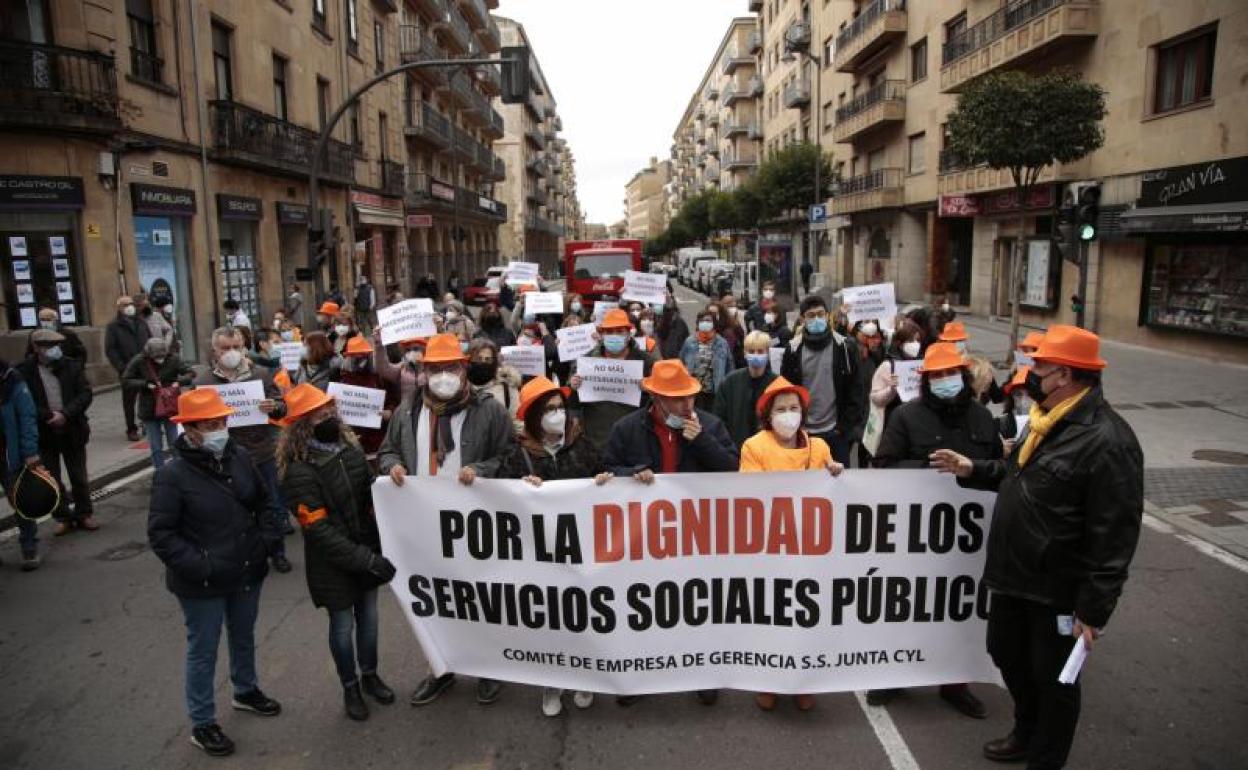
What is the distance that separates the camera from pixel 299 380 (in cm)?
809

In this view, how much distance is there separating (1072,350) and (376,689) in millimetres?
3777

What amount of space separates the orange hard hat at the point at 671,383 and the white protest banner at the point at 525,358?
411 cm

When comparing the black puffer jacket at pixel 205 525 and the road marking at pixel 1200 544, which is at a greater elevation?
the black puffer jacket at pixel 205 525

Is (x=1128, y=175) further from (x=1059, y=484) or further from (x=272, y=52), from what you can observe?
(x=272, y=52)

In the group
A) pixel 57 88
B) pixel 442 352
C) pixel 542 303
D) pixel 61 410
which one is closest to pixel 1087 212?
pixel 542 303

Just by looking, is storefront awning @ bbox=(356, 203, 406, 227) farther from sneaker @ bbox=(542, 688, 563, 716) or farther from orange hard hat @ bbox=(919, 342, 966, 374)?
orange hard hat @ bbox=(919, 342, 966, 374)

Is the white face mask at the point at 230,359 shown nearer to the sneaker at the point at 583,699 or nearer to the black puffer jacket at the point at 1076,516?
the sneaker at the point at 583,699

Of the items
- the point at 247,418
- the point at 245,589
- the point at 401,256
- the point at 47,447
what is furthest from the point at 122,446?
the point at 401,256

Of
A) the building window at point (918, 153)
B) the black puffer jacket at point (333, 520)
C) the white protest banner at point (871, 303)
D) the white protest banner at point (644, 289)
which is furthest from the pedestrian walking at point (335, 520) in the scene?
the building window at point (918, 153)

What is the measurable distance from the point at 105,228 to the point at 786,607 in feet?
52.8

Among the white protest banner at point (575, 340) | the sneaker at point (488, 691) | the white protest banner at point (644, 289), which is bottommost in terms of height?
the sneaker at point (488, 691)

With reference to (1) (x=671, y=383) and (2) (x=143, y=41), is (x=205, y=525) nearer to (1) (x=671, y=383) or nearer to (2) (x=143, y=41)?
(1) (x=671, y=383)

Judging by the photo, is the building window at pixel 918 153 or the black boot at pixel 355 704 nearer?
the black boot at pixel 355 704

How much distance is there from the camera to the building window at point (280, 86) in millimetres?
23391
